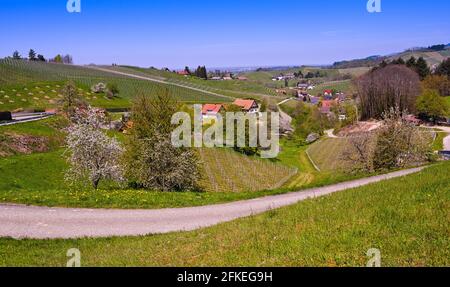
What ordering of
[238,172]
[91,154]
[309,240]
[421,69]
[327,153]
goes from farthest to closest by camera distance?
[421,69] → [327,153] → [238,172] → [91,154] → [309,240]

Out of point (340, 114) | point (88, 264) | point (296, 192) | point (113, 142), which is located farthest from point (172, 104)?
point (340, 114)

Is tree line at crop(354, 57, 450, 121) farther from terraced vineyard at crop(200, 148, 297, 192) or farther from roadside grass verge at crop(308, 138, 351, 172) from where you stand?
terraced vineyard at crop(200, 148, 297, 192)

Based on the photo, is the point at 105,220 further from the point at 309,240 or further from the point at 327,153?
the point at 327,153

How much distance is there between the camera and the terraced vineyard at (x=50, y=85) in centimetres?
9625

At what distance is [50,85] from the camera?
111750 millimetres

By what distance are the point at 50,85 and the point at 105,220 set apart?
105854 mm

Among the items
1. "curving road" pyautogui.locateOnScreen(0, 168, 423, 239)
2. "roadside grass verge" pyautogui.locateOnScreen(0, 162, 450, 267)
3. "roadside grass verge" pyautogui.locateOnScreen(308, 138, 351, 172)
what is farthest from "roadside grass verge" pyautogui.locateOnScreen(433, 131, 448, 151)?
"roadside grass verge" pyautogui.locateOnScreen(0, 162, 450, 267)

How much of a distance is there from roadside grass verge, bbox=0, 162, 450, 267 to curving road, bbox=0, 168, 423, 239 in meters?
1.24

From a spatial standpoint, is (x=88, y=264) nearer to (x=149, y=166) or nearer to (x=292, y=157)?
(x=149, y=166)

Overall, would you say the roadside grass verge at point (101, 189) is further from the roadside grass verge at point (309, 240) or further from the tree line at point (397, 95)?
the tree line at point (397, 95)

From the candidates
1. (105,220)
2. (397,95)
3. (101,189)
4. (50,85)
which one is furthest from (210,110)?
(105,220)

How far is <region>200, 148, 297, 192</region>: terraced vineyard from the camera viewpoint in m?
49.9

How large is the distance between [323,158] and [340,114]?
70.8 meters
